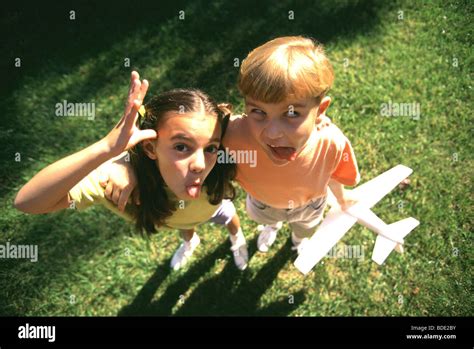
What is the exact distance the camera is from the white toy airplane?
9.49 feet

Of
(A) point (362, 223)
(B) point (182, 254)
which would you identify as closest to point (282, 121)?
(A) point (362, 223)

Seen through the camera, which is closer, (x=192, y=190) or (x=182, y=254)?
(x=192, y=190)

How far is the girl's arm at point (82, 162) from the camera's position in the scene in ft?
6.09

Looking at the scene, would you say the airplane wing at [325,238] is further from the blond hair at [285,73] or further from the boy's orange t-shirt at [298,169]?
the blond hair at [285,73]

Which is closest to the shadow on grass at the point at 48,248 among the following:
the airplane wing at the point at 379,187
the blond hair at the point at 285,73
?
the airplane wing at the point at 379,187

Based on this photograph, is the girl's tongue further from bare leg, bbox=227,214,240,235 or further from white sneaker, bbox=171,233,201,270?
white sneaker, bbox=171,233,201,270

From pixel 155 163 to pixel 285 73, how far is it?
0.83 m

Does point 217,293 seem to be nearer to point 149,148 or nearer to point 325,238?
point 325,238

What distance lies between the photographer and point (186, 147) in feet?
6.88

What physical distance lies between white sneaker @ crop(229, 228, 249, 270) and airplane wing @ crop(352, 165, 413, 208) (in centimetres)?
97
